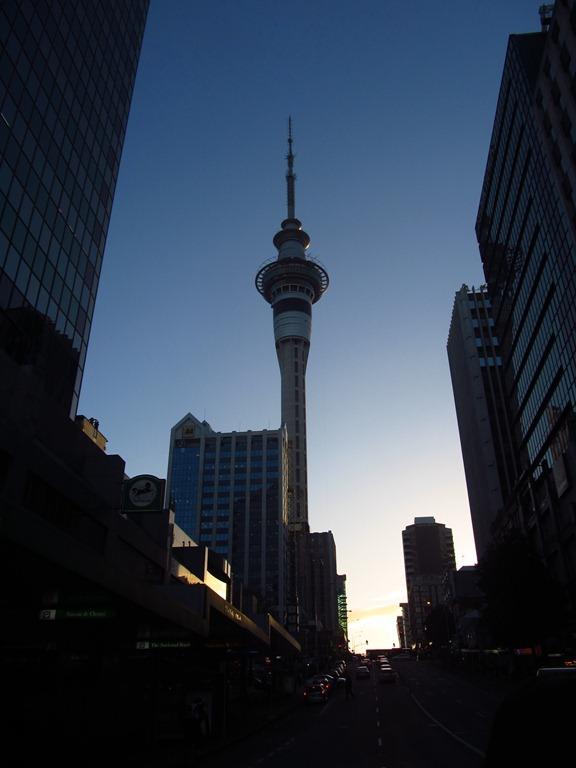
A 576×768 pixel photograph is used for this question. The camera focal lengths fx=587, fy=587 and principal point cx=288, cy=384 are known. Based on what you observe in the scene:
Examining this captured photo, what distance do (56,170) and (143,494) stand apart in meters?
23.7

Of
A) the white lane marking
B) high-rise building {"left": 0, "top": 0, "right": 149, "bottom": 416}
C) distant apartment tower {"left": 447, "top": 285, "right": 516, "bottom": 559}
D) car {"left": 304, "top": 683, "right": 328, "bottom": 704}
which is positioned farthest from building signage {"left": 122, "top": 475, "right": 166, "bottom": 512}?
distant apartment tower {"left": 447, "top": 285, "right": 516, "bottom": 559}

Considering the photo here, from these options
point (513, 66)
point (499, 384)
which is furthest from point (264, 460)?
point (513, 66)

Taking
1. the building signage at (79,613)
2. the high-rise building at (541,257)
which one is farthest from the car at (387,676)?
the building signage at (79,613)

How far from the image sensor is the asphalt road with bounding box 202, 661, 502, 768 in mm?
20000

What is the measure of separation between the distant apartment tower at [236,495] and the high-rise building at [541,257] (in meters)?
96.1

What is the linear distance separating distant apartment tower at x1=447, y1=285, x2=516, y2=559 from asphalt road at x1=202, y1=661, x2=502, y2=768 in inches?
3422

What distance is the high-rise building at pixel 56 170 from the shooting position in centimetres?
3275

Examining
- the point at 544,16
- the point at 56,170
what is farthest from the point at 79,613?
the point at 544,16

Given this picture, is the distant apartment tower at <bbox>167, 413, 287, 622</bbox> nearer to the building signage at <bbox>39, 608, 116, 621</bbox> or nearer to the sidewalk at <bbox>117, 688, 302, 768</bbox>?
the sidewalk at <bbox>117, 688, 302, 768</bbox>

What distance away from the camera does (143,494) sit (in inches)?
1064

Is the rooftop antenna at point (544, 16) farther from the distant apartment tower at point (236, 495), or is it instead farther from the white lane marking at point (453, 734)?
the distant apartment tower at point (236, 495)

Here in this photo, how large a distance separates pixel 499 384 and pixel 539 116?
85.4m

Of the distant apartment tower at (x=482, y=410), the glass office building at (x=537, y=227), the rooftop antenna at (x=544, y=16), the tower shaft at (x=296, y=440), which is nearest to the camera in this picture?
the glass office building at (x=537, y=227)

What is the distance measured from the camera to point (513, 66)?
203ft
